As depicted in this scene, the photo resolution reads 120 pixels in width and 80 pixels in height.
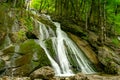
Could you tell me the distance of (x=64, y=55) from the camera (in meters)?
21.0

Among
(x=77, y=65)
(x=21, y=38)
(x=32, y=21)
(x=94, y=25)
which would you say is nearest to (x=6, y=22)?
(x=21, y=38)

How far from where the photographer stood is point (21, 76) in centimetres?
1630

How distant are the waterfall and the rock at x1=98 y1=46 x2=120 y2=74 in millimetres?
1125

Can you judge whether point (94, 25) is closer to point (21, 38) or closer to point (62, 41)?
point (62, 41)

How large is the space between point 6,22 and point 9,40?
1855mm

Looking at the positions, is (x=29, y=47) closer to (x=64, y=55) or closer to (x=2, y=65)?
(x=2, y=65)

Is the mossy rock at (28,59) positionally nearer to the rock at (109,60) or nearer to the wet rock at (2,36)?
the wet rock at (2,36)

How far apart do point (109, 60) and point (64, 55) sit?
376 cm

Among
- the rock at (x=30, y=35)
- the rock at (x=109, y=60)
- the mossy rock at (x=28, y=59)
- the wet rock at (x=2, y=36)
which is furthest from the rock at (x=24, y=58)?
the rock at (x=109, y=60)

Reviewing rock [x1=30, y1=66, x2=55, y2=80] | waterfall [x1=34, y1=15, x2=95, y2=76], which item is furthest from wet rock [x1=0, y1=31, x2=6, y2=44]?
rock [x1=30, y1=66, x2=55, y2=80]

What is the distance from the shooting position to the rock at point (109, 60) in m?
20.6

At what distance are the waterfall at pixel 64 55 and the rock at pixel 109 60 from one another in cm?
112

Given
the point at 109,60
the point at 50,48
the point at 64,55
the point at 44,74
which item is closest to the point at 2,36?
the point at 50,48

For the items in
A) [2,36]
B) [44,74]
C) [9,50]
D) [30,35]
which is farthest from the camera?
[30,35]
